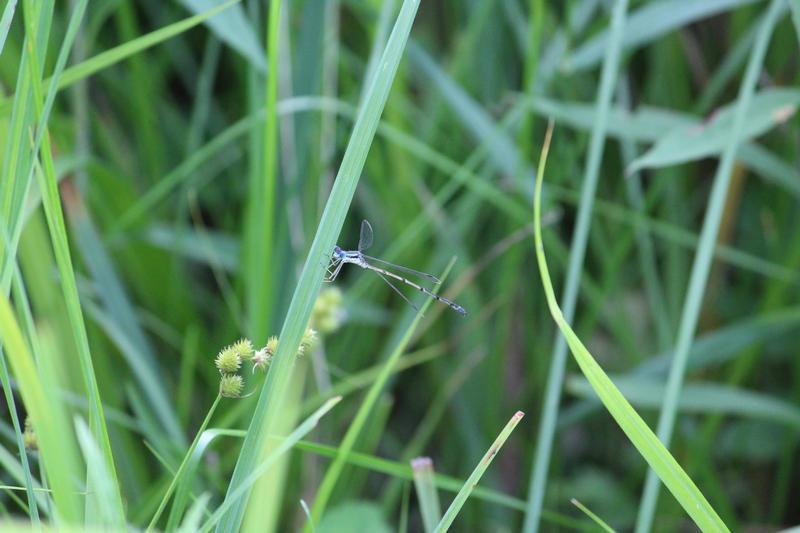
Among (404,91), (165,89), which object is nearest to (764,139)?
(404,91)

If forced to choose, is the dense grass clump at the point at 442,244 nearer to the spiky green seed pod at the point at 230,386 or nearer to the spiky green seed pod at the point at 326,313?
the spiky green seed pod at the point at 326,313

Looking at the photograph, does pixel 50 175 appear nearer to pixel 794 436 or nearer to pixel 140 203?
pixel 140 203

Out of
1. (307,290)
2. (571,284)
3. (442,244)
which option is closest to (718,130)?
(571,284)

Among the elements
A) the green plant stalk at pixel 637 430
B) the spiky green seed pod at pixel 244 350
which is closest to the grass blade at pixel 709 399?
the green plant stalk at pixel 637 430

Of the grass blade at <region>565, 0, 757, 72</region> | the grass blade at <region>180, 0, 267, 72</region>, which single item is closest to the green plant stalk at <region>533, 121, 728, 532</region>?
the grass blade at <region>180, 0, 267, 72</region>

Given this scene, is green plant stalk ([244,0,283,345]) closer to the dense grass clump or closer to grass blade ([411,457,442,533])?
the dense grass clump

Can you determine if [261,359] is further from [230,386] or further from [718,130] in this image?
[718,130]
